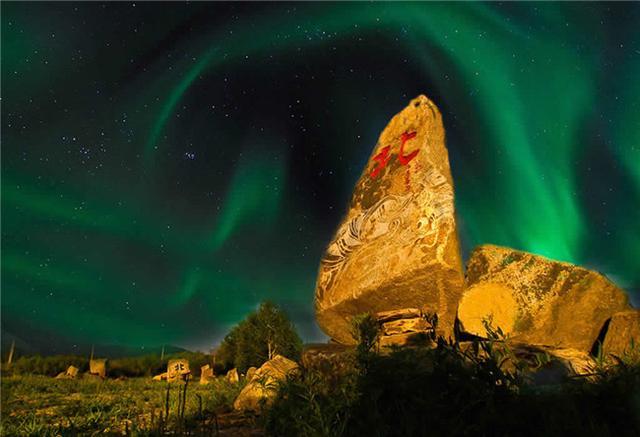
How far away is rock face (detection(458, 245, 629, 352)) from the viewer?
693 cm

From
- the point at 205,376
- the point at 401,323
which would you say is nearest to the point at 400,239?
the point at 401,323

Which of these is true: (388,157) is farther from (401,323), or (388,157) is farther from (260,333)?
(260,333)

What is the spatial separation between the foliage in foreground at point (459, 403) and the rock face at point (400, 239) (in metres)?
2.44

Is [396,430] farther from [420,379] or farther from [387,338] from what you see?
[387,338]

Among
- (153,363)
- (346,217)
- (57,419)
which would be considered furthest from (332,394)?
(153,363)

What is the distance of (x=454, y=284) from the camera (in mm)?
6055

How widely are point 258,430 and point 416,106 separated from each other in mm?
7022

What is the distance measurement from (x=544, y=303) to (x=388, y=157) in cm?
378

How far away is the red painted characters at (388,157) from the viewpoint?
25.4 ft

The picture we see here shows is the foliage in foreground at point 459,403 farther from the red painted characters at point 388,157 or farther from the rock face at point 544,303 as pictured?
the red painted characters at point 388,157

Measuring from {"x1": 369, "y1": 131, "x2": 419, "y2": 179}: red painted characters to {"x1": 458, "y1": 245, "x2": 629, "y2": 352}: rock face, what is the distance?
2614 millimetres

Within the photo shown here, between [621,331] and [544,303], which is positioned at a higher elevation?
[544,303]

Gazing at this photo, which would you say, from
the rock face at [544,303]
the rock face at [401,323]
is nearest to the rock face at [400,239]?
the rock face at [401,323]

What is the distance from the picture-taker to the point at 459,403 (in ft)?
8.55
